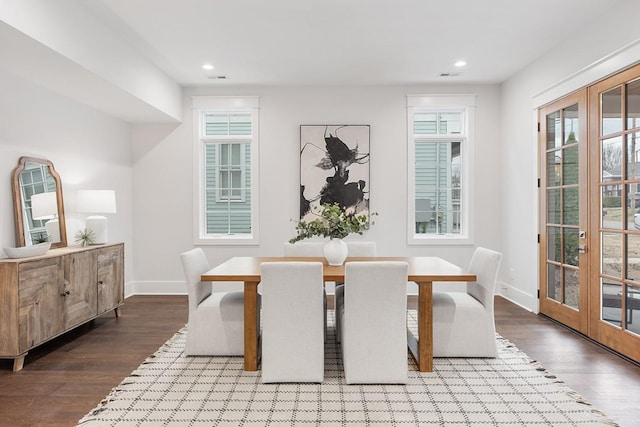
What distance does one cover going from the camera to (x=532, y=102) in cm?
433

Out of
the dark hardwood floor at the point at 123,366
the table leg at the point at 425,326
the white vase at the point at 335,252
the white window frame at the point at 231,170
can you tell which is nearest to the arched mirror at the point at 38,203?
the dark hardwood floor at the point at 123,366

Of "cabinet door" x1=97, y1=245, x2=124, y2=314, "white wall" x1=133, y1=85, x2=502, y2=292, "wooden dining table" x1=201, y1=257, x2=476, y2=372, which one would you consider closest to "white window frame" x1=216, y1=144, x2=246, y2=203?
"white wall" x1=133, y1=85, x2=502, y2=292

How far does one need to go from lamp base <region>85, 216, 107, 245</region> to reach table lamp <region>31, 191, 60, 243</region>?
283 millimetres

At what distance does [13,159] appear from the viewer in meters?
3.32

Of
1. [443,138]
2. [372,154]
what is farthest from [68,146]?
[443,138]

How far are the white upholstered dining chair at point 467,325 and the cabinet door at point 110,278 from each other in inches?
125

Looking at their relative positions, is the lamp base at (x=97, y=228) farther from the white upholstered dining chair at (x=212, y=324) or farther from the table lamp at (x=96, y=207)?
the white upholstered dining chair at (x=212, y=324)

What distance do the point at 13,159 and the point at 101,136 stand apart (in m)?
1.33

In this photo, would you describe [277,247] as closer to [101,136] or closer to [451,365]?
[101,136]

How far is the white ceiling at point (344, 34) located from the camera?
312 cm

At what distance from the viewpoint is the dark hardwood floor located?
2260 millimetres

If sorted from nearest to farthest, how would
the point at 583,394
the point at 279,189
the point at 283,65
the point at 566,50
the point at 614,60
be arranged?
the point at 583,394, the point at 614,60, the point at 566,50, the point at 283,65, the point at 279,189

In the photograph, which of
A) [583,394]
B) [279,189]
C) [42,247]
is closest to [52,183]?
[42,247]

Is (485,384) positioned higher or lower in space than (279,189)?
lower
